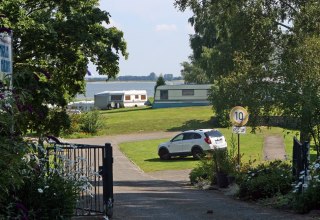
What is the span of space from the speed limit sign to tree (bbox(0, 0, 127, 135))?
464 centimetres

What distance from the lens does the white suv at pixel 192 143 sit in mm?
33781

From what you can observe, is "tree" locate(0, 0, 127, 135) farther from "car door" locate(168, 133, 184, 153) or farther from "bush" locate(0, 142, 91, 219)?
"car door" locate(168, 133, 184, 153)

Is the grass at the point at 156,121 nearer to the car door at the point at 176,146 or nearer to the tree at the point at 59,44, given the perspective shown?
the car door at the point at 176,146

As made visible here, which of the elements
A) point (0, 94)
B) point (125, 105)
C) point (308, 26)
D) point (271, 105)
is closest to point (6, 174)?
point (0, 94)

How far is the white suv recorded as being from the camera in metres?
33.8

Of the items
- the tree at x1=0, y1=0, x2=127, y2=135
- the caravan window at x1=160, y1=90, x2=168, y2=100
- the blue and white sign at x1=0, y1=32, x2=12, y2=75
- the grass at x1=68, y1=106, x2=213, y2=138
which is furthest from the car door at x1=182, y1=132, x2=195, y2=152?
the caravan window at x1=160, y1=90, x2=168, y2=100

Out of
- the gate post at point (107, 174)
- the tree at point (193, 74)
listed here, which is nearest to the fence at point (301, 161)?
the gate post at point (107, 174)

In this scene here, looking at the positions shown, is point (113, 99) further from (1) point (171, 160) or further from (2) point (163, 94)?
(1) point (171, 160)

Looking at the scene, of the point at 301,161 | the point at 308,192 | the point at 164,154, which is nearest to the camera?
the point at 308,192

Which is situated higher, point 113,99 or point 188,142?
point 113,99

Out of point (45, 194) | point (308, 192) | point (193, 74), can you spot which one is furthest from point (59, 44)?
point (193, 74)

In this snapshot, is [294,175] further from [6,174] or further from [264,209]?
[6,174]

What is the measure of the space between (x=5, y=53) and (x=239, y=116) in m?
14.9

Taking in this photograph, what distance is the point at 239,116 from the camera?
20.8 metres
